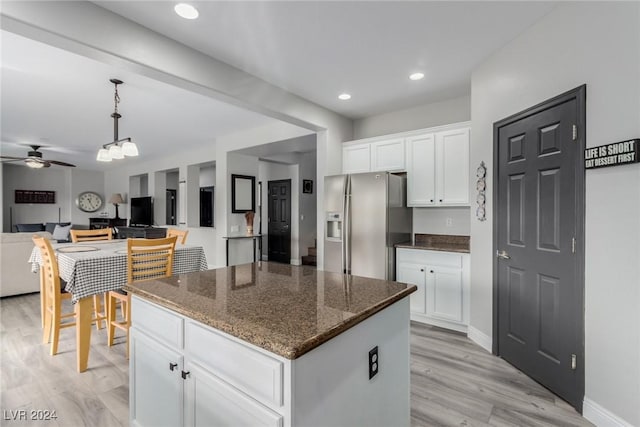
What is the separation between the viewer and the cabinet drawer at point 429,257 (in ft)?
11.2

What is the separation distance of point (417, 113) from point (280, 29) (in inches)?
95.9

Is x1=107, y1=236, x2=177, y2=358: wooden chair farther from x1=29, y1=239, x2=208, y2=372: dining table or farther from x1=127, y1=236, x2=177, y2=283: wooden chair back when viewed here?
x1=29, y1=239, x2=208, y2=372: dining table

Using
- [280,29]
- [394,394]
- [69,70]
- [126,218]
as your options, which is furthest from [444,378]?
[126,218]

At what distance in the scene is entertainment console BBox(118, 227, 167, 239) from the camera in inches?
291

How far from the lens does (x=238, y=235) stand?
6.18 meters

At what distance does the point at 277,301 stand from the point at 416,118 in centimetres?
366

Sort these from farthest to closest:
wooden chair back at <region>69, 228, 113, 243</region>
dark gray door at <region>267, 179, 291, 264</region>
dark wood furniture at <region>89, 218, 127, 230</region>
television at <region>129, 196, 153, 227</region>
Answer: dark wood furniture at <region>89, 218, 127, 230</region>, television at <region>129, 196, 153, 227</region>, dark gray door at <region>267, 179, 291, 264</region>, wooden chair back at <region>69, 228, 113, 243</region>

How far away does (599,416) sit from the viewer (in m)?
1.89

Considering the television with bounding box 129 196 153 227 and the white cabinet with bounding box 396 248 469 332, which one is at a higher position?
the television with bounding box 129 196 153 227

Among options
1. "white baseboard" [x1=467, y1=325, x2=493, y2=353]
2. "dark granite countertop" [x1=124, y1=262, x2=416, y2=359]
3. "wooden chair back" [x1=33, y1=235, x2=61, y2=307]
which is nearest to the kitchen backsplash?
"white baseboard" [x1=467, y1=325, x2=493, y2=353]

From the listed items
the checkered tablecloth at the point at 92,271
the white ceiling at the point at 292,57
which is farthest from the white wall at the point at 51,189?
the checkered tablecloth at the point at 92,271

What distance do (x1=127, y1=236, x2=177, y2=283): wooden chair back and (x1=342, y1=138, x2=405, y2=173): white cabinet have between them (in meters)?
2.59

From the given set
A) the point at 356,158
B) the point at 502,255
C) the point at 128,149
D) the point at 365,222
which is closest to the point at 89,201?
the point at 128,149

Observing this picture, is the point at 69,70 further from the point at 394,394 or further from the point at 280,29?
the point at 394,394
